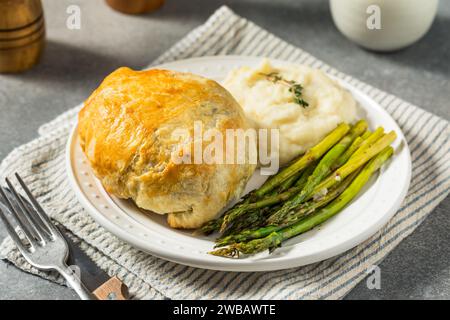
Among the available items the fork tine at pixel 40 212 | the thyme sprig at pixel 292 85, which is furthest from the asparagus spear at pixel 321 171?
the fork tine at pixel 40 212

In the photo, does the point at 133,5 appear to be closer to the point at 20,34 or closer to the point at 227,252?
the point at 20,34

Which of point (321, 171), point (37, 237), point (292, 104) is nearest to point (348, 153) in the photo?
point (321, 171)

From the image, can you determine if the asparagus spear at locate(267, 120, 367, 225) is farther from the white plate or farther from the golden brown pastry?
the golden brown pastry

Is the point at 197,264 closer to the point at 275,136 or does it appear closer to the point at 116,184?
the point at 116,184

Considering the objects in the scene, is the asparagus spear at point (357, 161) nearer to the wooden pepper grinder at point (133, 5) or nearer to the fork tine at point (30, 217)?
the fork tine at point (30, 217)

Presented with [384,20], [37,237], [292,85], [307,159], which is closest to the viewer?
[37,237]

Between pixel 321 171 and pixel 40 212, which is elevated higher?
pixel 321 171

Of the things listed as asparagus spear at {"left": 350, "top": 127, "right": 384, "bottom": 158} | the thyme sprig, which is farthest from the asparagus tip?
the thyme sprig
